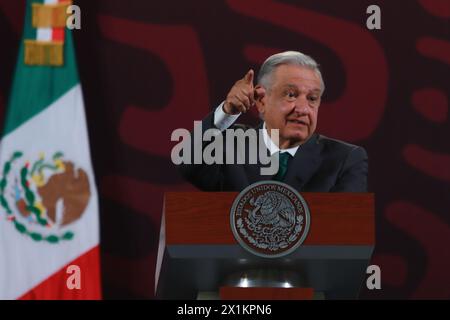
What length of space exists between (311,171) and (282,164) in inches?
10.5

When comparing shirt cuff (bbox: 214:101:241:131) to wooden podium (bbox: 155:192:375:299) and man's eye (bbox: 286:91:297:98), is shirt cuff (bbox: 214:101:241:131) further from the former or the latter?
wooden podium (bbox: 155:192:375:299)

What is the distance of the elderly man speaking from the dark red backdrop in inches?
38.6

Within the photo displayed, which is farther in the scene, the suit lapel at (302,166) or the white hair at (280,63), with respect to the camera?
the white hair at (280,63)

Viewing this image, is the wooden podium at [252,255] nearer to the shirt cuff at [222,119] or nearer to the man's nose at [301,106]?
the shirt cuff at [222,119]

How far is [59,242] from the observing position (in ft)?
20.7

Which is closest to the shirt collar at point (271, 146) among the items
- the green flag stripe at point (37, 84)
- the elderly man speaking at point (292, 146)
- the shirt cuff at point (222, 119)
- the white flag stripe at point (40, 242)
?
the elderly man speaking at point (292, 146)

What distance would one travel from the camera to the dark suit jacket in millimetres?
5117

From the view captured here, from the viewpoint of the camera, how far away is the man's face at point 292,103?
208 inches

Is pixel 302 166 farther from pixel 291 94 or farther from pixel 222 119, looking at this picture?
pixel 222 119

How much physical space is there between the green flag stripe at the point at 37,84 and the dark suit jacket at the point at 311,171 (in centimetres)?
141

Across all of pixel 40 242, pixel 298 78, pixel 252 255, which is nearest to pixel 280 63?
pixel 298 78

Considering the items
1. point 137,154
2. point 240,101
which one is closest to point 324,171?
point 240,101

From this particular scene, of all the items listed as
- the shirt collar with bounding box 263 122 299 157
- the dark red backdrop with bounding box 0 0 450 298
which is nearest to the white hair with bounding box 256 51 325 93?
the shirt collar with bounding box 263 122 299 157
